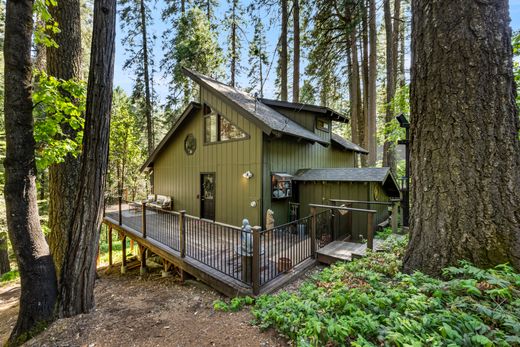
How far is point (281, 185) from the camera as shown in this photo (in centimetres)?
766

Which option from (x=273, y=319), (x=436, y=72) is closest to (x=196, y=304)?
(x=273, y=319)

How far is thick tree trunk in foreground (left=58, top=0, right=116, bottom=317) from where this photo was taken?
3.45 metres

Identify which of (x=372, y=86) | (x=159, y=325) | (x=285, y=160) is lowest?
(x=159, y=325)

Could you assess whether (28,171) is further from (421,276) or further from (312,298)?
(421,276)

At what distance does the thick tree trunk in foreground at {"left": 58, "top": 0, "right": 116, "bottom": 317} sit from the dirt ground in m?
0.43

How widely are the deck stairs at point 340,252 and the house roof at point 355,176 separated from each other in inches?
77.3

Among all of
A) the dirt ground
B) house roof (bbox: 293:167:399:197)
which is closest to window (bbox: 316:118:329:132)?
house roof (bbox: 293:167:399:197)

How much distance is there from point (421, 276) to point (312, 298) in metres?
1.25

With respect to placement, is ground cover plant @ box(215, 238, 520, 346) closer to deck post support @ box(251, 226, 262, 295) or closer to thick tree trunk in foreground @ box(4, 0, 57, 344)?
deck post support @ box(251, 226, 262, 295)

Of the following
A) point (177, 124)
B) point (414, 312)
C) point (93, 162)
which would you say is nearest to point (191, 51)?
point (177, 124)

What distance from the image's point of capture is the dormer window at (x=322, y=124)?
9.76m

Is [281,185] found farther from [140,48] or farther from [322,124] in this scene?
[140,48]

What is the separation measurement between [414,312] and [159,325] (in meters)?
3.52

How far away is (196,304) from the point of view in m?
4.22
